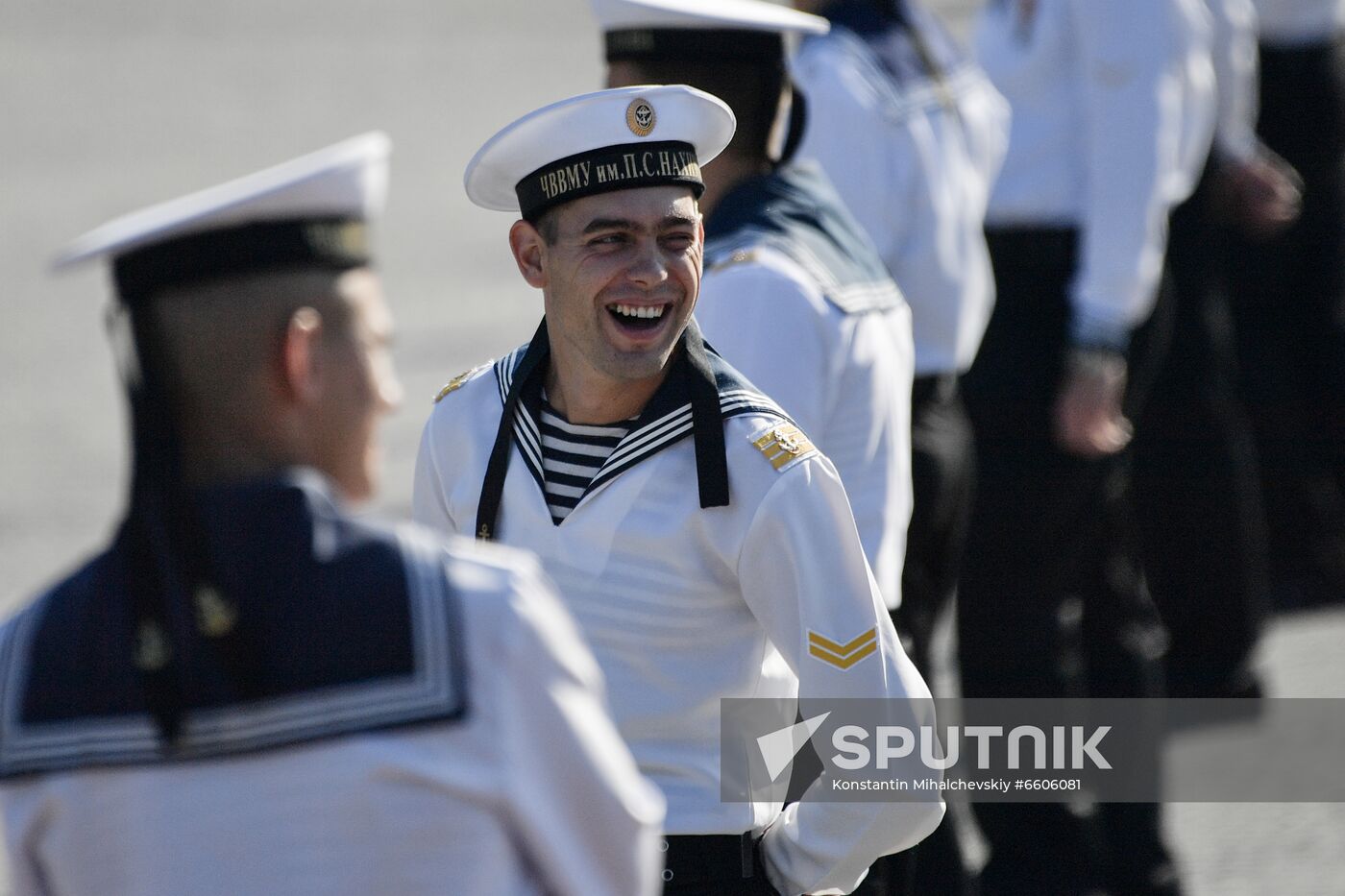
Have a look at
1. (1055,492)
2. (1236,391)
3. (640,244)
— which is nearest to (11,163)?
(1236,391)

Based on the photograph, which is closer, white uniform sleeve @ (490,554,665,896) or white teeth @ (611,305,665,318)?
white uniform sleeve @ (490,554,665,896)

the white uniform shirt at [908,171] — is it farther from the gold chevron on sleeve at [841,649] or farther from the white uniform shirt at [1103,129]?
the gold chevron on sleeve at [841,649]

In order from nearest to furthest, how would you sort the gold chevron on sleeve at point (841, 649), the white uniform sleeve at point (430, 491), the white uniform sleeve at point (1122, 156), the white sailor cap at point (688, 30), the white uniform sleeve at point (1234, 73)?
1. the gold chevron on sleeve at point (841, 649)
2. the white uniform sleeve at point (430, 491)
3. the white sailor cap at point (688, 30)
4. the white uniform sleeve at point (1122, 156)
5. the white uniform sleeve at point (1234, 73)

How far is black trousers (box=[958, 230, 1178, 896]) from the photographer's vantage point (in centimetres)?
465

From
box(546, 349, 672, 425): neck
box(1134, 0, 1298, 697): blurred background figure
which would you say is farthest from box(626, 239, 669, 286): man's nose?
box(1134, 0, 1298, 697): blurred background figure

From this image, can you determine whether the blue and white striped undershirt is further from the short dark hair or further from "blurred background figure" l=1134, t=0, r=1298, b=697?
"blurred background figure" l=1134, t=0, r=1298, b=697

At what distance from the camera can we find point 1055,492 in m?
5.05

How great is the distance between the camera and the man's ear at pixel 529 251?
2.92 meters

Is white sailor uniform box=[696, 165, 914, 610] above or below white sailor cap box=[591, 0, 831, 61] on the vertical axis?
below

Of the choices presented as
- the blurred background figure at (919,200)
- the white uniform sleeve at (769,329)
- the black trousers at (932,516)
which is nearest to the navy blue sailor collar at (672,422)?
the white uniform sleeve at (769,329)

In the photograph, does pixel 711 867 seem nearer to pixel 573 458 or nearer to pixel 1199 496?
pixel 573 458

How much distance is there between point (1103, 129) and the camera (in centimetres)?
500

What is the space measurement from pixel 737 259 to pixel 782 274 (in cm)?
8

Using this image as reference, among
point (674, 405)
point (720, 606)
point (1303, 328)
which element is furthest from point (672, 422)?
point (1303, 328)
